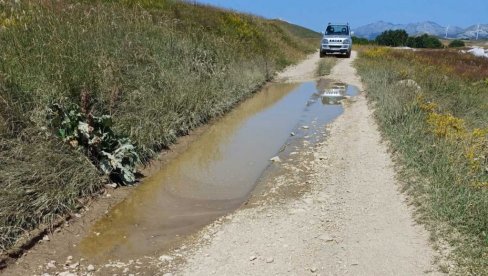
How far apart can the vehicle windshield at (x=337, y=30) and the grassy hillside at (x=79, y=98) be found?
19.0 meters

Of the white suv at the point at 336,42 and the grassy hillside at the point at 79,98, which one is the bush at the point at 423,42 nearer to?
the white suv at the point at 336,42

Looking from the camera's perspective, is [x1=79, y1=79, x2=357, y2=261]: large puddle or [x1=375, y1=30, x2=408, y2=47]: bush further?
[x1=375, y1=30, x2=408, y2=47]: bush

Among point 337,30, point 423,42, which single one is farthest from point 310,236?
point 423,42

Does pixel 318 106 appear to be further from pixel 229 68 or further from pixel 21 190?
pixel 21 190

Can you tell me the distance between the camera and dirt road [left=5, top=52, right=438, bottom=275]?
13.6ft

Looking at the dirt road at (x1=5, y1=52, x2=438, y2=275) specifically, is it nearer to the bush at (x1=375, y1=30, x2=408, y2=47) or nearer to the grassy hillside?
the grassy hillside

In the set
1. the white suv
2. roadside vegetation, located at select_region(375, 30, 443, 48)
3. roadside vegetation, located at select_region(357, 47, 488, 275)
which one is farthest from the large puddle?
roadside vegetation, located at select_region(375, 30, 443, 48)

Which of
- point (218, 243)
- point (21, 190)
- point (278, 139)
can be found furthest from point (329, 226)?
point (278, 139)

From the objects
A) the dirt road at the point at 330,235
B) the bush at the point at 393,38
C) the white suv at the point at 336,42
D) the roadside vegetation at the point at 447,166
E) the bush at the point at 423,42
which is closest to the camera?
the dirt road at the point at 330,235

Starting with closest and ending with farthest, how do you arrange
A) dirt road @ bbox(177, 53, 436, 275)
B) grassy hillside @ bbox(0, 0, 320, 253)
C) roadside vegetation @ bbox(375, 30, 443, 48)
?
1. dirt road @ bbox(177, 53, 436, 275)
2. grassy hillside @ bbox(0, 0, 320, 253)
3. roadside vegetation @ bbox(375, 30, 443, 48)

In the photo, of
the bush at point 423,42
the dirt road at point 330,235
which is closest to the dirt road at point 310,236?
the dirt road at point 330,235

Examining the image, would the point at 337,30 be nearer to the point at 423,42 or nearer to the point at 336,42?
the point at 336,42

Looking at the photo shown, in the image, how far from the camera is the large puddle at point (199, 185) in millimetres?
4914

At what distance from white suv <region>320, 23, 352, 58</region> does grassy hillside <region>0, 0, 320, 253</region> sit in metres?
17.6
